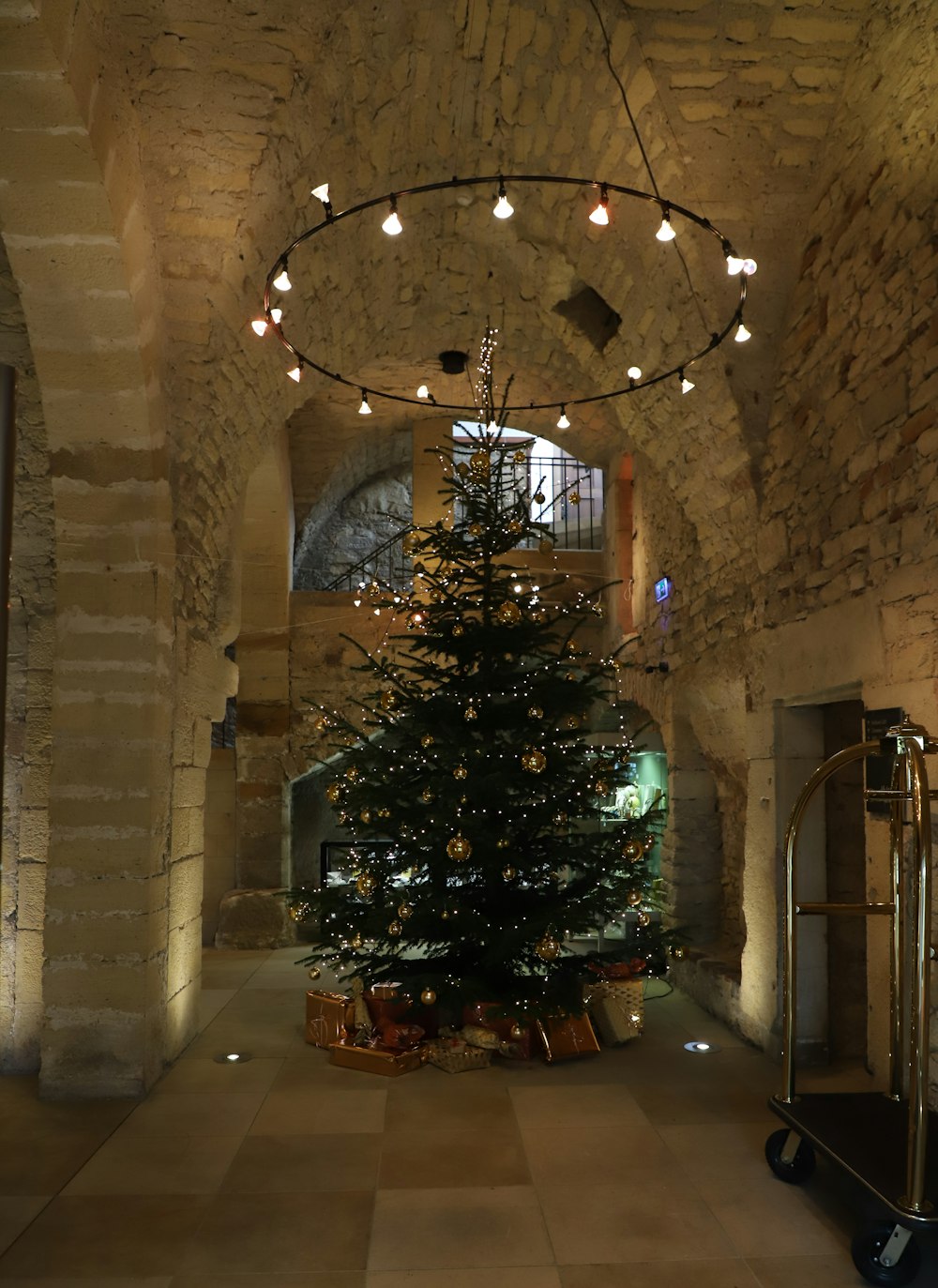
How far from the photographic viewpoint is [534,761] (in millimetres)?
5129

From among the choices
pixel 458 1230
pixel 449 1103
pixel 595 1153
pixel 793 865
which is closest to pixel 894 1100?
pixel 793 865

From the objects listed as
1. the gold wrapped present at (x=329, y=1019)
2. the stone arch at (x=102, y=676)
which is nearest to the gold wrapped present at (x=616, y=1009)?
the gold wrapped present at (x=329, y=1019)

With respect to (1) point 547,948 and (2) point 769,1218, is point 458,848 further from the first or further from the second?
(2) point 769,1218

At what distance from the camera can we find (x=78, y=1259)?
10.3 ft

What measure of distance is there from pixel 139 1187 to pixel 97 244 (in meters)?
3.90

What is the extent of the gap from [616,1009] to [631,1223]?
2304mm

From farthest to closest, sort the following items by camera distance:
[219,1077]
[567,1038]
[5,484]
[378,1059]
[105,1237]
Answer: [567,1038] < [378,1059] < [219,1077] < [105,1237] < [5,484]

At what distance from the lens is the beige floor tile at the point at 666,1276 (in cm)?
299

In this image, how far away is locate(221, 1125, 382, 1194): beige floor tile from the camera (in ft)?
12.3

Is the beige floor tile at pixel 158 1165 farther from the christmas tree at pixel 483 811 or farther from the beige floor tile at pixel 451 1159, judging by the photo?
the christmas tree at pixel 483 811

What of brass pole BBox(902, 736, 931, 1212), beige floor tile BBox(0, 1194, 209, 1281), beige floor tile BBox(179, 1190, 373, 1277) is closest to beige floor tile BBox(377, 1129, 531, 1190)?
beige floor tile BBox(179, 1190, 373, 1277)

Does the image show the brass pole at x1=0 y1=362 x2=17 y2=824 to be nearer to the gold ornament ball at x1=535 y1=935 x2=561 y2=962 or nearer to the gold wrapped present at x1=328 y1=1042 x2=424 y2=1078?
the gold ornament ball at x1=535 y1=935 x2=561 y2=962

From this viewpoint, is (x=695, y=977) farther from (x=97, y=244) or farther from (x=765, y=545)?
(x=97, y=244)

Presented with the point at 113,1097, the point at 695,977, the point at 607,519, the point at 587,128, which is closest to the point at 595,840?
the point at 695,977
